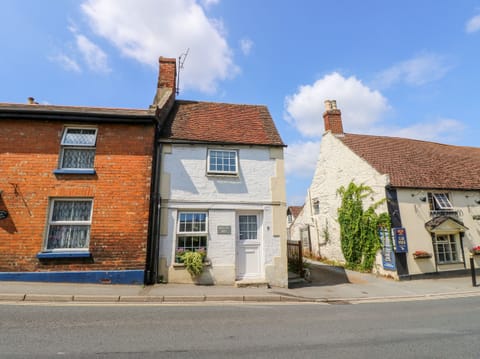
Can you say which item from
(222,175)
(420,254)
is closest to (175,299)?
(222,175)

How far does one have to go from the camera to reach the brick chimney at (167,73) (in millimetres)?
11984

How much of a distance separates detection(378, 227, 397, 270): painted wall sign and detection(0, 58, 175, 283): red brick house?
35.3ft

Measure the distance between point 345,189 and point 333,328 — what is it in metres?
11.4

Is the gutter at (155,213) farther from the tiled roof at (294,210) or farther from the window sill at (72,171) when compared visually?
the tiled roof at (294,210)

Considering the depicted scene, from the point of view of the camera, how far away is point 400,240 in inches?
448

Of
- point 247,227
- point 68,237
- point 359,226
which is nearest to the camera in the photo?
point 68,237

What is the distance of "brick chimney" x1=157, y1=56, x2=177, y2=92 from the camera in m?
12.0

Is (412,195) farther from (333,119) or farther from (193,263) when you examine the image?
(193,263)

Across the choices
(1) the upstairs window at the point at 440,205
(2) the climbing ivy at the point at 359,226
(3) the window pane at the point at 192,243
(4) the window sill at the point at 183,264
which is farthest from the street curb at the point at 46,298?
(1) the upstairs window at the point at 440,205

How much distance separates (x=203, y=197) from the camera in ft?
29.7

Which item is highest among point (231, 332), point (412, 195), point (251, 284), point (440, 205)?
point (412, 195)

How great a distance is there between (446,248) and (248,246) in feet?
35.6

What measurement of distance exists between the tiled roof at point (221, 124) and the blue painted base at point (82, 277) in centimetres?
503

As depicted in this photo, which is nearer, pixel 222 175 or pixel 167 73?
pixel 222 175
